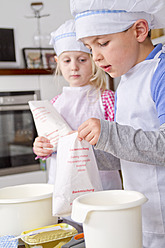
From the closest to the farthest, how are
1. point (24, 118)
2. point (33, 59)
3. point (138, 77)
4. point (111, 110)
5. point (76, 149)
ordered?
point (76, 149) < point (138, 77) < point (111, 110) < point (24, 118) < point (33, 59)

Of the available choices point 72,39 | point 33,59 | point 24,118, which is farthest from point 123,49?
point 33,59

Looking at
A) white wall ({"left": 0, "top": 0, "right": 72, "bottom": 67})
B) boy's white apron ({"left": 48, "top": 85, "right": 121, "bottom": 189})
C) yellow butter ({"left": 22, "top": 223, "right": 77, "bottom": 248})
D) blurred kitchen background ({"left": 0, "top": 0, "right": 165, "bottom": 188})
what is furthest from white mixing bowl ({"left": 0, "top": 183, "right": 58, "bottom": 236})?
white wall ({"left": 0, "top": 0, "right": 72, "bottom": 67})

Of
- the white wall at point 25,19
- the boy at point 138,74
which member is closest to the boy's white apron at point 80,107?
the boy at point 138,74

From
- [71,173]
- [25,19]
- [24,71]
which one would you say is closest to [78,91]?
[71,173]

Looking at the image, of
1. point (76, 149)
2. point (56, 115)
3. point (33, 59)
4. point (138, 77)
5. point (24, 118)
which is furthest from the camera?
point (33, 59)

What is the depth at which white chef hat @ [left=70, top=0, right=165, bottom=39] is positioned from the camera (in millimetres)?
861

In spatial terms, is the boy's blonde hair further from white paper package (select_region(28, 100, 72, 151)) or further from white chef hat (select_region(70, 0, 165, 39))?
white chef hat (select_region(70, 0, 165, 39))

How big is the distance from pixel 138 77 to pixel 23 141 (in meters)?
2.39

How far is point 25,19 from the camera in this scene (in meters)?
3.51

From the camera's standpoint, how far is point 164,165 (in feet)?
2.88

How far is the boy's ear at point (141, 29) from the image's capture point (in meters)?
0.92

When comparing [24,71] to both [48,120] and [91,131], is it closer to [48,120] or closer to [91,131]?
[48,120]

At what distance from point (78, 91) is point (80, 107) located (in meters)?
0.07

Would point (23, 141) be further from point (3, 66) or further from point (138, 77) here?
point (138, 77)
